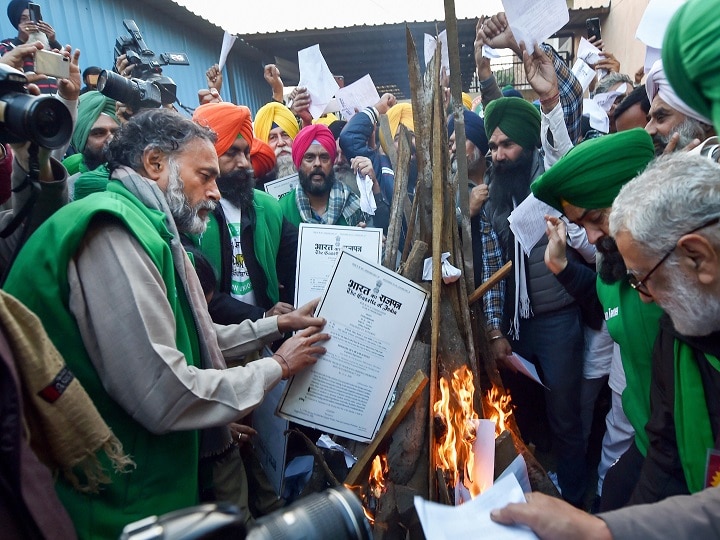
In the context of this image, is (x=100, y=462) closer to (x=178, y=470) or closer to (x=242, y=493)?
(x=178, y=470)

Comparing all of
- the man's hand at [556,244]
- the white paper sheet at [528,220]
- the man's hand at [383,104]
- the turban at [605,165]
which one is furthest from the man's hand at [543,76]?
the man's hand at [383,104]

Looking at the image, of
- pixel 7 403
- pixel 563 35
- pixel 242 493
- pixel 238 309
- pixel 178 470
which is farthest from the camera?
pixel 563 35

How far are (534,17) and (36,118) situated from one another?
2.46 meters

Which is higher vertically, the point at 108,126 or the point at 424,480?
the point at 108,126

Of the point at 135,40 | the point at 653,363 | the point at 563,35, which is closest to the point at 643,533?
the point at 653,363

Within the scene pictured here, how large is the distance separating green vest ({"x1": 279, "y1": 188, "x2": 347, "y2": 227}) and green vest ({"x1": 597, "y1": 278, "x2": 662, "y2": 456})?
253 cm

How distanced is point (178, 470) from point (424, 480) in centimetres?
→ 116

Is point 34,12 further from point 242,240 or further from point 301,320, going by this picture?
point 301,320

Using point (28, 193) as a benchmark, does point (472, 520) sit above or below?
below

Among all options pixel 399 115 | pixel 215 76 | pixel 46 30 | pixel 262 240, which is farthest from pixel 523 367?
pixel 215 76

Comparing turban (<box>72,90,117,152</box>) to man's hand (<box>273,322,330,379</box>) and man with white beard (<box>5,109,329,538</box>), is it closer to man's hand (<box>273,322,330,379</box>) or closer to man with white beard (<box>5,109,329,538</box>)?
man with white beard (<box>5,109,329,538</box>)

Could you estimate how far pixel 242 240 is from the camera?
3234 millimetres

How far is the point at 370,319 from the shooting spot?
2.23 m

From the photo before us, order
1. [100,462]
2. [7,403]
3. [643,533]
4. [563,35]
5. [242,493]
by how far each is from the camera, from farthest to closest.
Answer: [563,35]
[242,493]
[100,462]
[643,533]
[7,403]
